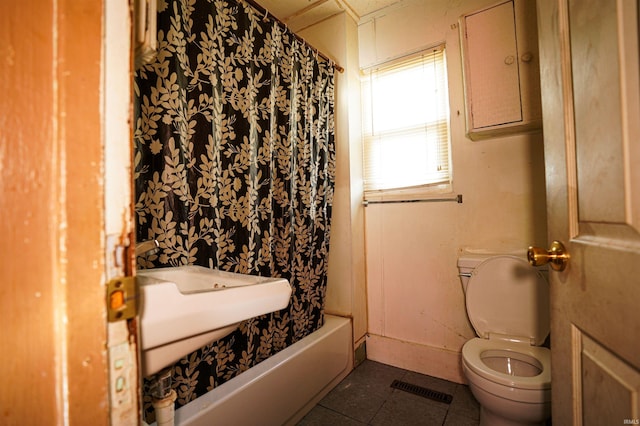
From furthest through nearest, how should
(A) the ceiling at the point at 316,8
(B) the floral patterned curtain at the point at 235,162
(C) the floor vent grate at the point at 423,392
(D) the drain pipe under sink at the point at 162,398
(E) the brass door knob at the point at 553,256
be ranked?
(A) the ceiling at the point at 316,8, (C) the floor vent grate at the point at 423,392, (B) the floral patterned curtain at the point at 235,162, (D) the drain pipe under sink at the point at 162,398, (E) the brass door knob at the point at 553,256

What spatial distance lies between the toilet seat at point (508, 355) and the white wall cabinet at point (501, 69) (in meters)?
1.09

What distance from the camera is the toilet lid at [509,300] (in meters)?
1.39

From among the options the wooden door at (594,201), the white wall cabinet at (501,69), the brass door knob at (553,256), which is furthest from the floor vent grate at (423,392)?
the white wall cabinet at (501,69)

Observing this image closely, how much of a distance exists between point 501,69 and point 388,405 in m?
1.89

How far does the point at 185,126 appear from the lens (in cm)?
113

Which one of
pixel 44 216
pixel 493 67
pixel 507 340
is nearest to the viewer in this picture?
pixel 44 216

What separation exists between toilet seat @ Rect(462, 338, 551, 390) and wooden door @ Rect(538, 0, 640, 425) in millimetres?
417

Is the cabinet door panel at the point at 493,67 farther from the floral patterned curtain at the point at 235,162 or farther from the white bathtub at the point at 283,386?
the white bathtub at the point at 283,386

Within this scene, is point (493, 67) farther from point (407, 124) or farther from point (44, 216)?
point (44, 216)

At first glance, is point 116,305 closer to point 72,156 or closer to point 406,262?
point 72,156

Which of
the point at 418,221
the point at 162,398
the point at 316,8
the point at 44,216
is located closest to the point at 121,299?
the point at 44,216

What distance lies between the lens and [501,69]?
5.00 feet

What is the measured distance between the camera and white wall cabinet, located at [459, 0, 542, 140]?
1.46 meters

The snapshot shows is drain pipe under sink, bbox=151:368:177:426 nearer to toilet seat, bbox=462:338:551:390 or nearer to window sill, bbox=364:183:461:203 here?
toilet seat, bbox=462:338:551:390
